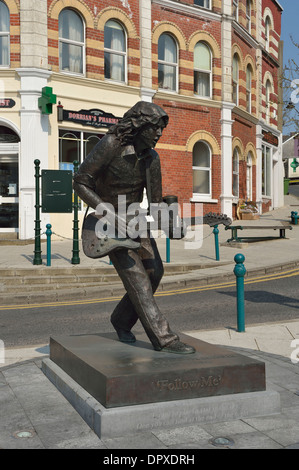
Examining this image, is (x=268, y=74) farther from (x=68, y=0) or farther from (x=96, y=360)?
(x=96, y=360)

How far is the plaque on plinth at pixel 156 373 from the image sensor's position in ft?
12.1

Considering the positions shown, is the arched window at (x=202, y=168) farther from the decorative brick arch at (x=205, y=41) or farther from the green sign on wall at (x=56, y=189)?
the green sign on wall at (x=56, y=189)

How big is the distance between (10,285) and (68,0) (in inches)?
449

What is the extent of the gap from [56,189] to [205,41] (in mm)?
12416

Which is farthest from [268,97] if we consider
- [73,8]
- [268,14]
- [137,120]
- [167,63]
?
[137,120]

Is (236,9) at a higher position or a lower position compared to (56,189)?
higher

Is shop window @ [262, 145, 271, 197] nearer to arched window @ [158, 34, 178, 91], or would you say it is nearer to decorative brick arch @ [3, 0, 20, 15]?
arched window @ [158, 34, 178, 91]

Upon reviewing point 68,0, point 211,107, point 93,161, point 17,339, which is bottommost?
Result: point 17,339

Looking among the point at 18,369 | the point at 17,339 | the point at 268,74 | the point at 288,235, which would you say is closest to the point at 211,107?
the point at 288,235

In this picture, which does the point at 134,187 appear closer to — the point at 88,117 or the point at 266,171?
the point at 88,117

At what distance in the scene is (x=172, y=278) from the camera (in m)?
11.7

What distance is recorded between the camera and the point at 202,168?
2245cm

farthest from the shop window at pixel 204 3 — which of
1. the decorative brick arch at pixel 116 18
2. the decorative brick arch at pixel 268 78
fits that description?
the decorative brick arch at pixel 268 78

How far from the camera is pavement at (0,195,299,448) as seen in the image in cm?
345
